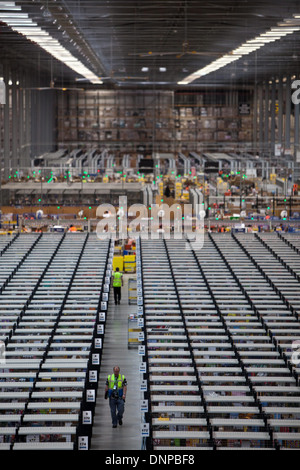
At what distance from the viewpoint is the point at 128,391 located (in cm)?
1191

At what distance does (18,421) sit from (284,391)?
3.28 meters

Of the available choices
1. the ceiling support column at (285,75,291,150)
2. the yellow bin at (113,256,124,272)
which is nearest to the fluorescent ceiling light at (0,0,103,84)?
the yellow bin at (113,256,124,272)

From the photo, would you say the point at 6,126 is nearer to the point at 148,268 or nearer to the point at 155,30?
the point at 155,30

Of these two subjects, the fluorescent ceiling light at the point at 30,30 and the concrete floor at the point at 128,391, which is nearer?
the concrete floor at the point at 128,391

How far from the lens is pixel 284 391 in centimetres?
909

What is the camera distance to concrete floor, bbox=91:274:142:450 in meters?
9.88

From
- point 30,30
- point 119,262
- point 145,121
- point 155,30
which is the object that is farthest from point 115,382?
point 145,121

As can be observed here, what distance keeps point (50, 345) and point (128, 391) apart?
1.77m

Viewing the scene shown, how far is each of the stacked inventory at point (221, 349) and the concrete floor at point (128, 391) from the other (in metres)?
1.01

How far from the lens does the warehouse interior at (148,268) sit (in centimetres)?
880

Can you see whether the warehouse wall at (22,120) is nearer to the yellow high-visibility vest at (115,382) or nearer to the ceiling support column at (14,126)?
the ceiling support column at (14,126)

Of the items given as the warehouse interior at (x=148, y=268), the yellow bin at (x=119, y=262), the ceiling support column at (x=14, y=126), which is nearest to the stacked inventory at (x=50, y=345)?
the warehouse interior at (x=148, y=268)

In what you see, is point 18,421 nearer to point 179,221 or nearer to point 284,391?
point 284,391
